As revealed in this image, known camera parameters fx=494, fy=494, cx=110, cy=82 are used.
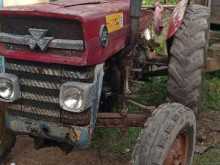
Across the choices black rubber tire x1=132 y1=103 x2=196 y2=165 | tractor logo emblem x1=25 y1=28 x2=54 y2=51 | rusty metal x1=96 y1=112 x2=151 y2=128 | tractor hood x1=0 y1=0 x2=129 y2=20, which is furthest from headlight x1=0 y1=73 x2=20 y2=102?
black rubber tire x1=132 y1=103 x2=196 y2=165

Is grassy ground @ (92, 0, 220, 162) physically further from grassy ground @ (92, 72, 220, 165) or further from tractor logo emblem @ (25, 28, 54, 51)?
tractor logo emblem @ (25, 28, 54, 51)

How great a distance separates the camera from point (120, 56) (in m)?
4.27

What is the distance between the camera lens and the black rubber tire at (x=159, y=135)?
11.4ft

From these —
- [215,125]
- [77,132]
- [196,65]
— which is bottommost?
[215,125]

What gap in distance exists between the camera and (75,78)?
3521 millimetres

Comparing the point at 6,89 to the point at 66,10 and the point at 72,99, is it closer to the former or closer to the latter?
the point at 72,99

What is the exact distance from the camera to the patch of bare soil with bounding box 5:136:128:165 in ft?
15.8

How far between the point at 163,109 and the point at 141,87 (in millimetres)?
3050

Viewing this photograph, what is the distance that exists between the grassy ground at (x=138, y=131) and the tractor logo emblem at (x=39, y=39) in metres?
1.90

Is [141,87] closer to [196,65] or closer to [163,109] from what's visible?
[196,65]

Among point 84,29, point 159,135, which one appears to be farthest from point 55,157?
point 84,29

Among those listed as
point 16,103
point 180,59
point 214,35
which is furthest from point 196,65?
point 214,35

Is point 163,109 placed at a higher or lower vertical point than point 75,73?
lower

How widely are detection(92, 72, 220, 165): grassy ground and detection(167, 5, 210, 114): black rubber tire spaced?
0.89m
